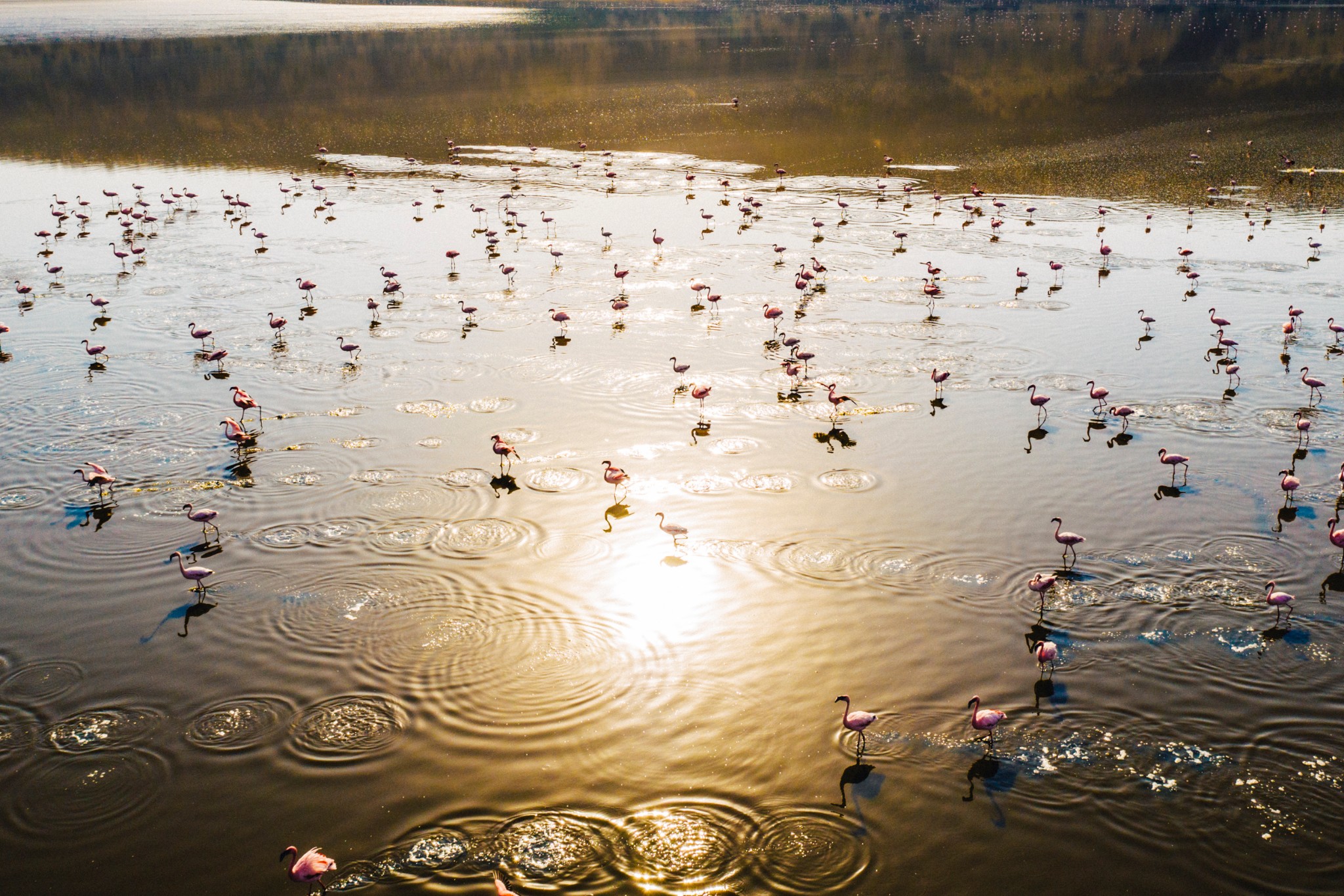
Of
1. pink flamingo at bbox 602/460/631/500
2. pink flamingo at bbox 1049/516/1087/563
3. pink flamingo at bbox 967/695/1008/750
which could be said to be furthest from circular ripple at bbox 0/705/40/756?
pink flamingo at bbox 1049/516/1087/563

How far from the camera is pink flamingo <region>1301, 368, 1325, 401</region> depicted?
1877 centimetres

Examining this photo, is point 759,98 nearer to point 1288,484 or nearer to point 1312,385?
point 1312,385

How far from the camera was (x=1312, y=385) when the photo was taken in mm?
18688

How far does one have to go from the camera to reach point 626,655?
12234mm

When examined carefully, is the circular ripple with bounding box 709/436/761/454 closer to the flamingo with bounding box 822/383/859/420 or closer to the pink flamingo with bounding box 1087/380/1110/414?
the flamingo with bounding box 822/383/859/420

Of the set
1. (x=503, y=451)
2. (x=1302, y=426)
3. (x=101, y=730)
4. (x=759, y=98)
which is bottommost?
(x=101, y=730)

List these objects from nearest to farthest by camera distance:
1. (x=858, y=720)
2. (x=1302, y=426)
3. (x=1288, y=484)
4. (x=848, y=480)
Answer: (x=858, y=720)
(x=1288, y=484)
(x=848, y=480)
(x=1302, y=426)

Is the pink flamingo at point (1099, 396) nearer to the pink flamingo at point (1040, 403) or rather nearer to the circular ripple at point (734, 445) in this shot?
the pink flamingo at point (1040, 403)

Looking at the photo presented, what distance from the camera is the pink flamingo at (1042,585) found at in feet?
40.8

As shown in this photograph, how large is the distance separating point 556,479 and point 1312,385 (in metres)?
14.0

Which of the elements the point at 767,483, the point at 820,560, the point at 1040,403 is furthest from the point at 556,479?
the point at 1040,403

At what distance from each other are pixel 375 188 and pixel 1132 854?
3886cm

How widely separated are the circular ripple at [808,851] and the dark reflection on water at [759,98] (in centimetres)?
3398

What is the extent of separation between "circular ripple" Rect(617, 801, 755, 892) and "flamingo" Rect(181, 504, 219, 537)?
8238mm
